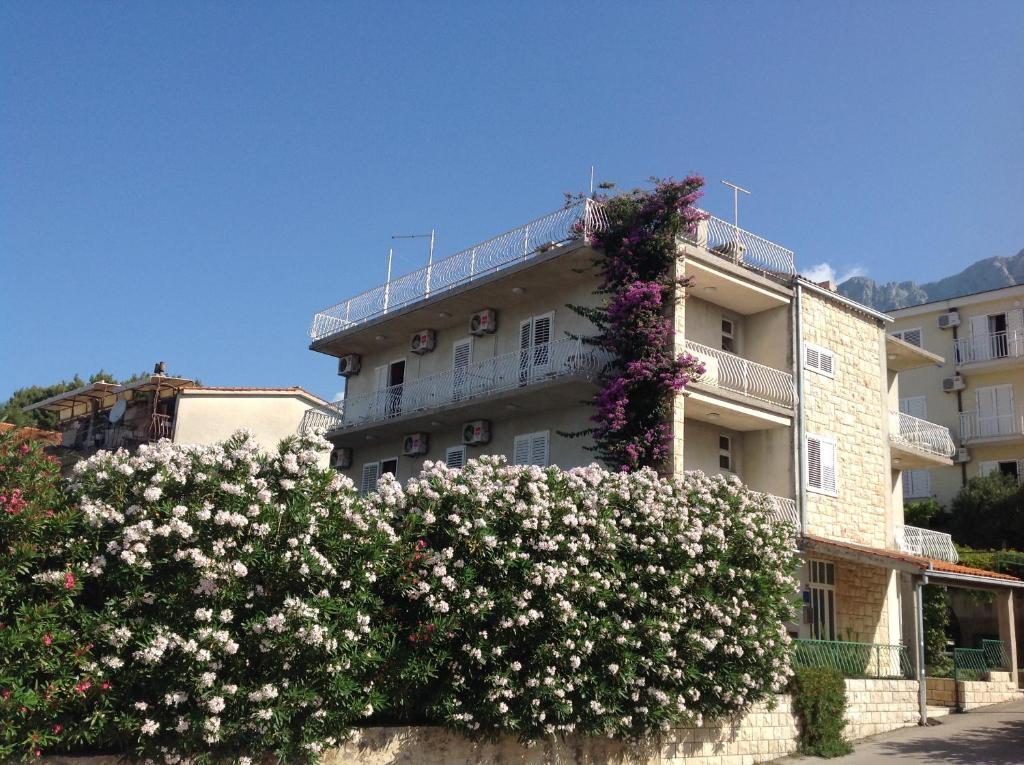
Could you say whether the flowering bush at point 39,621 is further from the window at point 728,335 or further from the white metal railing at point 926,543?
the white metal railing at point 926,543

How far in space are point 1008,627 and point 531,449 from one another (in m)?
12.1

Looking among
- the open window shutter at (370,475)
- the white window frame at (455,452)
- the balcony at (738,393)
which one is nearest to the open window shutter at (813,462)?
the balcony at (738,393)

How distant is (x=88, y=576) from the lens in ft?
31.2

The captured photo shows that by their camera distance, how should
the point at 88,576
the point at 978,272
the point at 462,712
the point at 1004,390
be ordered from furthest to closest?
the point at 978,272, the point at 1004,390, the point at 462,712, the point at 88,576

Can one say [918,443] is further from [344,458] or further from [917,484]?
[344,458]

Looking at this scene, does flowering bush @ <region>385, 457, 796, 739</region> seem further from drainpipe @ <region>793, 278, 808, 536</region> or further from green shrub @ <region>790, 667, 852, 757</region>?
drainpipe @ <region>793, 278, 808, 536</region>

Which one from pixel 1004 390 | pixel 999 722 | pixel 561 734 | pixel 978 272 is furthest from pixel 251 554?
pixel 978 272

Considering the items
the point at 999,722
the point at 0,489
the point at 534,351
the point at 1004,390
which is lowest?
the point at 999,722

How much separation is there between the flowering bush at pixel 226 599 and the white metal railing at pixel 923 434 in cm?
1994

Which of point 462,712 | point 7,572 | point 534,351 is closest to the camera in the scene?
point 7,572

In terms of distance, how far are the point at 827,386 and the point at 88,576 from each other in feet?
59.2

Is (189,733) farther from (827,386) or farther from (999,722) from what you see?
(827,386)

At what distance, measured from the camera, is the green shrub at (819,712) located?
51.4ft

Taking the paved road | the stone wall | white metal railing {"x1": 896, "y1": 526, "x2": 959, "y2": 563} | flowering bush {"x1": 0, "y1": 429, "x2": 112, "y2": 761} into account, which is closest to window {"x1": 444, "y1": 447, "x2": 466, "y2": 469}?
the paved road
